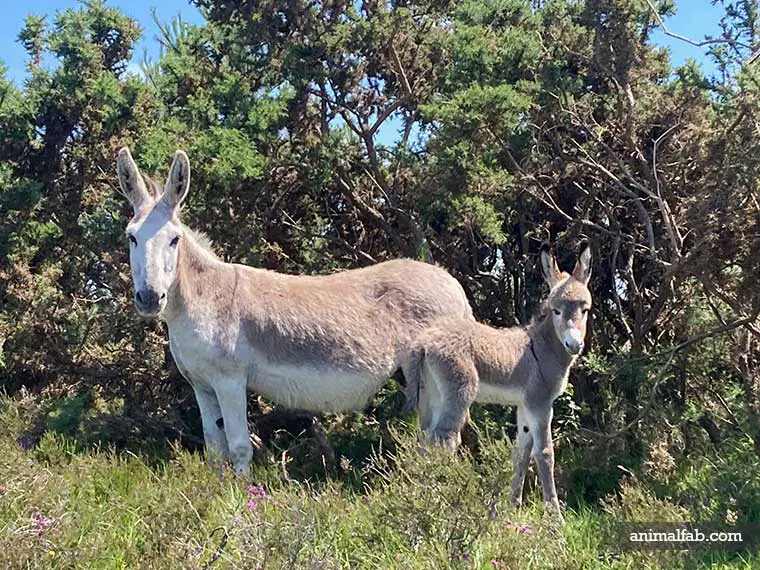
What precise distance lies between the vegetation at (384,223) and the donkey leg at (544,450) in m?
0.18

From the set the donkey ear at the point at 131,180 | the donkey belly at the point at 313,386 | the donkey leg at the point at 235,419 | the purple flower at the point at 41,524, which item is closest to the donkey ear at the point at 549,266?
the donkey belly at the point at 313,386

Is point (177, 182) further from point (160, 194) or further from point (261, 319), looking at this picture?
point (261, 319)

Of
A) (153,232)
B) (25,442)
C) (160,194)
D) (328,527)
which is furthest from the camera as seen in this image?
(25,442)

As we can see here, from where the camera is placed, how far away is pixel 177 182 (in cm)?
586

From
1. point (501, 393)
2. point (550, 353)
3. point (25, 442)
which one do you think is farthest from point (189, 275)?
point (550, 353)

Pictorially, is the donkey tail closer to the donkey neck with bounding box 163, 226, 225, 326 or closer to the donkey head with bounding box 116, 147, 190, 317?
the donkey neck with bounding box 163, 226, 225, 326

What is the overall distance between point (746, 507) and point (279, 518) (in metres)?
3.41

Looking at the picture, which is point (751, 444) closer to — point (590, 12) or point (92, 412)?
point (590, 12)

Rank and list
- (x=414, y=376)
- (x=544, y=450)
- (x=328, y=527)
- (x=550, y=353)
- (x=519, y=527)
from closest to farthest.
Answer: (x=519, y=527), (x=328, y=527), (x=544, y=450), (x=550, y=353), (x=414, y=376)

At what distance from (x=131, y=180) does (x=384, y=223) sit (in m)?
3.03

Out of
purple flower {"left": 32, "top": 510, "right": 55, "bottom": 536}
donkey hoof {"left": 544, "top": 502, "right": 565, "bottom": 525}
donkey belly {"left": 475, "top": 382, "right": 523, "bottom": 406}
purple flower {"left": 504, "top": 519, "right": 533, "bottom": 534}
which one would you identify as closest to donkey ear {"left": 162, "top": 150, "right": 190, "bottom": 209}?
purple flower {"left": 32, "top": 510, "right": 55, "bottom": 536}

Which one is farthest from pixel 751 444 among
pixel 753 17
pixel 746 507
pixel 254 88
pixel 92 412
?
pixel 92 412

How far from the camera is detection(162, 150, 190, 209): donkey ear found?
581 centimetres

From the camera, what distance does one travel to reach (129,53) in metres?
8.88
